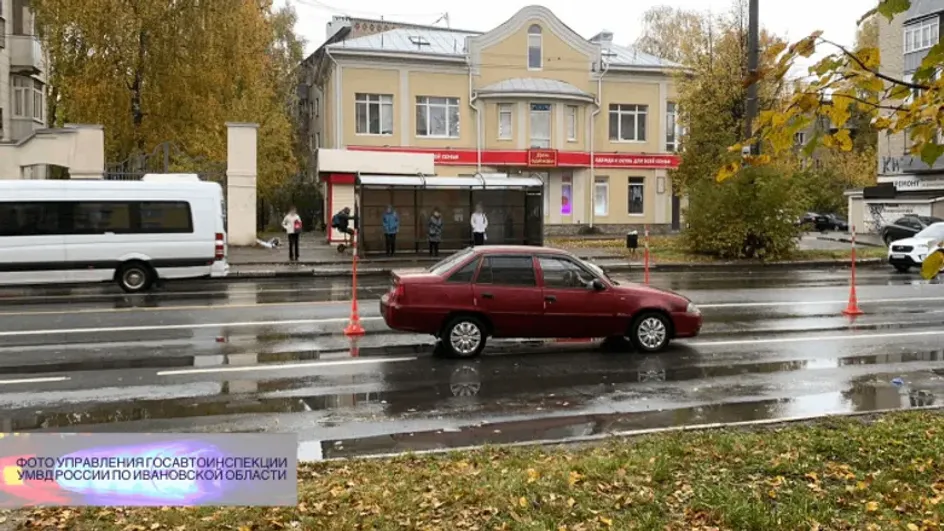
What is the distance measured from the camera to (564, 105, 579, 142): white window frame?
42.0 meters

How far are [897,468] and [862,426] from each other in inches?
57.5

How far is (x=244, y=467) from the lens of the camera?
10.6ft

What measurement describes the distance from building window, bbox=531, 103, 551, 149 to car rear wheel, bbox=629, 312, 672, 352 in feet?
101

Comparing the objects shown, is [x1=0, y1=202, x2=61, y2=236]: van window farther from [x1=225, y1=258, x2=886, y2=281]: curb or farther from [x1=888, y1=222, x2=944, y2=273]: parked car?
[x1=888, y1=222, x2=944, y2=273]: parked car

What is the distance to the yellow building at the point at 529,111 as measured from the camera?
40500 millimetres

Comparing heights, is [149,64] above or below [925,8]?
below

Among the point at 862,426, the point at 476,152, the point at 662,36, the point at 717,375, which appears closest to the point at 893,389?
the point at 717,375

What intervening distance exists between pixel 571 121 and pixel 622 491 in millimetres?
38366

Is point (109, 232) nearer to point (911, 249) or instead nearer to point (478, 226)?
point (478, 226)

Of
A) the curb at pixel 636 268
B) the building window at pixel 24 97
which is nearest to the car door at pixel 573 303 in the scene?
the curb at pixel 636 268

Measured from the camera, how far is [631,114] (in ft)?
145

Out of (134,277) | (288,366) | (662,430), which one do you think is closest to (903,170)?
(134,277)

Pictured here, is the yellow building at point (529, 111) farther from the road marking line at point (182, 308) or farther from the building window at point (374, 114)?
the road marking line at point (182, 308)

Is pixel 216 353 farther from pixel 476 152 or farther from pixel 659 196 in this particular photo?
pixel 659 196
